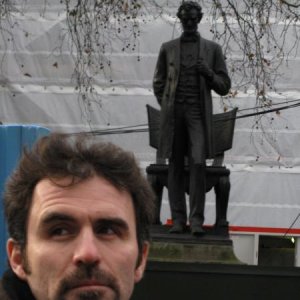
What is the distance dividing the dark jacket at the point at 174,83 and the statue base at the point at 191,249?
0.66m

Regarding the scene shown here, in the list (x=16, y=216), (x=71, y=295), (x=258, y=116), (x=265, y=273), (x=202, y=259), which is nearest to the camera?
(x=71, y=295)

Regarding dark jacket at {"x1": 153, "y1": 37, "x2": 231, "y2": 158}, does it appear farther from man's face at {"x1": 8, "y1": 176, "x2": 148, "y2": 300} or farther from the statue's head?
man's face at {"x1": 8, "y1": 176, "x2": 148, "y2": 300}

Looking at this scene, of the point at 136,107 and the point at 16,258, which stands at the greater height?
the point at 16,258

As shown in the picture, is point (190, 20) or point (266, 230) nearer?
point (190, 20)

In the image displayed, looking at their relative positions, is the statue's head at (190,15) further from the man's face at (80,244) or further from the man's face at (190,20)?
the man's face at (80,244)

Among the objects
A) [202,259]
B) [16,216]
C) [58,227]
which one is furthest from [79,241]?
[202,259]

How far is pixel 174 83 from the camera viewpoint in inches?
271

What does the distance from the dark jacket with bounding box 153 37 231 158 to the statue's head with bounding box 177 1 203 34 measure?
133mm

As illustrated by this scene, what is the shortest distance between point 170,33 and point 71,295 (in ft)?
40.2

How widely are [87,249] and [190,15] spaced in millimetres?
5142

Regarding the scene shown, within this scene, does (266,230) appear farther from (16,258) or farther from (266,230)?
(16,258)

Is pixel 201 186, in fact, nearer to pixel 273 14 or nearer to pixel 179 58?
pixel 179 58

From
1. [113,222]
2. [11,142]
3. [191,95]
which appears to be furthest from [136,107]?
[113,222]

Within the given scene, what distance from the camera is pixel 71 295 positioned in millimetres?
1780
